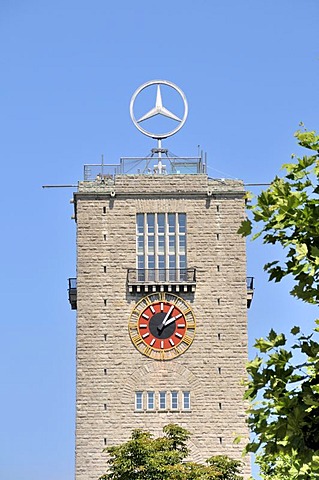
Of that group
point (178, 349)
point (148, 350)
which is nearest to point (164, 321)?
point (178, 349)

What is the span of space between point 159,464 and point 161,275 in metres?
21.6

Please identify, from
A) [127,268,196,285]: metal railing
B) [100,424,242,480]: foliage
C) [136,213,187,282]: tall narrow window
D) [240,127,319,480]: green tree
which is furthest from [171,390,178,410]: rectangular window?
[240,127,319,480]: green tree

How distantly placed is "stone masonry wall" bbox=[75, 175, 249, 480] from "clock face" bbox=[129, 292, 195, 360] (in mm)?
464

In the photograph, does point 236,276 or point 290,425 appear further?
point 236,276

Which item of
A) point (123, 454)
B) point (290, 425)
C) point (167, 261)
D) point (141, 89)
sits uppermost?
point (141, 89)

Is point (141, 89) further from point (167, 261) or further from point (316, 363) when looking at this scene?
point (316, 363)

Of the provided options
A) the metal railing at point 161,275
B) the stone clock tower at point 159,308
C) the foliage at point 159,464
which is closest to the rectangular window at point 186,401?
the stone clock tower at point 159,308

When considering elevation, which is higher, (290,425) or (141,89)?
(141,89)

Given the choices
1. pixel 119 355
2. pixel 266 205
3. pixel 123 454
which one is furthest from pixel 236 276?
pixel 266 205

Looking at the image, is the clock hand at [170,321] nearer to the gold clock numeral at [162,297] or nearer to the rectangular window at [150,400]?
the gold clock numeral at [162,297]

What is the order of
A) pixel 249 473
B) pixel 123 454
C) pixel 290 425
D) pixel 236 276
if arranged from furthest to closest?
1. pixel 236 276
2. pixel 249 473
3. pixel 123 454
4. pixel 290 425

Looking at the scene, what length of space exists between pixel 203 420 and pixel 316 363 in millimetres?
66716

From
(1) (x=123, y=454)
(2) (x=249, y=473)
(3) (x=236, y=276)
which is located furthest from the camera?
(3) (x=236, y=276)

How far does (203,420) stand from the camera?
94.9 m
